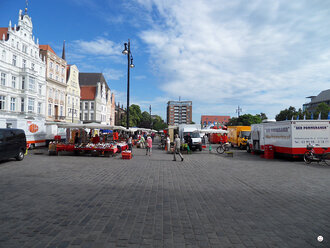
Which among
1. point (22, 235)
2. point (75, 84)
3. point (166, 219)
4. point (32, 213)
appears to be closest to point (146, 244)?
point (166, 219)

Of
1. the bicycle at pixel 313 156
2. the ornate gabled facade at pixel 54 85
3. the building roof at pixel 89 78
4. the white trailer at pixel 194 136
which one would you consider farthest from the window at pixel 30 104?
the bicycle at pixel 313 156

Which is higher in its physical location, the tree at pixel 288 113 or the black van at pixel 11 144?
the tree at pixel 288 113

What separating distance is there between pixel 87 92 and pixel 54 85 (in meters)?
21.2

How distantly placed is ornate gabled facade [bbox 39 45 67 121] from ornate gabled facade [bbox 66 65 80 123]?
1.88m

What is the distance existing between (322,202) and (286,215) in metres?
1.79

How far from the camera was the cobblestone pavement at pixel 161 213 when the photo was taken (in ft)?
12.9

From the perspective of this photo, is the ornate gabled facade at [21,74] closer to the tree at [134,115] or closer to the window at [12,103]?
the window at [12,103]

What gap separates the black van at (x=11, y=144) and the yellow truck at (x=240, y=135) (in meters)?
24.3

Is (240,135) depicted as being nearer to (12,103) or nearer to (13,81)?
(12,103)

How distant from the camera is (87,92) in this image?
69.1m

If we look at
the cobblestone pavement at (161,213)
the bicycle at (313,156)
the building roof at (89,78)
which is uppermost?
A: the building roof at (89,78)

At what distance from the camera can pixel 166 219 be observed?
16.0 feet

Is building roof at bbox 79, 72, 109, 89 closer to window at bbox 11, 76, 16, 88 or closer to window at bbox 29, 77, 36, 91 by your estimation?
window at bbox 29, 77, 36, 91

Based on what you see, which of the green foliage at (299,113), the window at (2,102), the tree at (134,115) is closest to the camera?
the window at (2,102)
